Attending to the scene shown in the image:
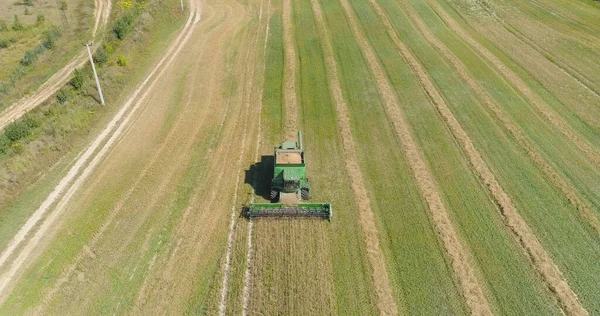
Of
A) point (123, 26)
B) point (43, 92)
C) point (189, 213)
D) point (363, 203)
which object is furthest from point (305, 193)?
point (123, 26)

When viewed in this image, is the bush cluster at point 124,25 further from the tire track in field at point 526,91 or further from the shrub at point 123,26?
the tire track in field at point 526,91

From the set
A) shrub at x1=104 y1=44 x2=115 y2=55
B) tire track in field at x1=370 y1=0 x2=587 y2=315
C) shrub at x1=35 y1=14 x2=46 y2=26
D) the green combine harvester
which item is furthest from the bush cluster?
tire track in field at x1=370 y1=0 x2=587 y2=315

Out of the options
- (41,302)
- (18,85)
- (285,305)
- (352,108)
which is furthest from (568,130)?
(18,85)

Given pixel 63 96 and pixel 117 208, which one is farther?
pixel 63 96

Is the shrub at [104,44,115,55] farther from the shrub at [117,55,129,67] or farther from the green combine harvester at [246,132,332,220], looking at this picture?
the green combine harvester at [246,132,332,220]

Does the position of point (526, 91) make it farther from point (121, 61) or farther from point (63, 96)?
point (63, 96)

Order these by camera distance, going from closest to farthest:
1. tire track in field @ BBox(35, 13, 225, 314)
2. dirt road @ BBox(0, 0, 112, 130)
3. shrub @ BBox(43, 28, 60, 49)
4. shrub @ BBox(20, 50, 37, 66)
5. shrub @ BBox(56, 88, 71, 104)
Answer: tire track in field @ BBox(35, 13, 225, 314) → shrub @ BBox(56, 88, 71, 104) → dirt road @ BBox(0, 0, 112, 130) → shrub @ BBox(20, 50, 37, 66) → shrub @ BBox(43, 28, 60, 49)
